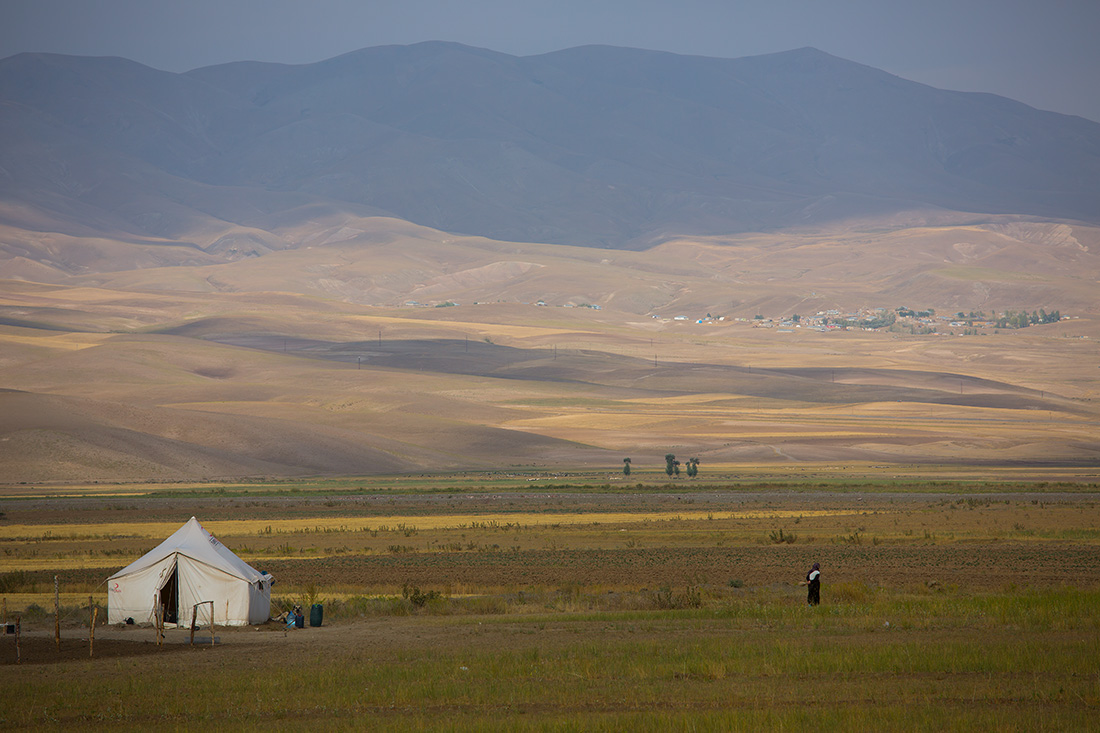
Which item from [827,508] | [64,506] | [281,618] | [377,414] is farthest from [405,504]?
[377,414]

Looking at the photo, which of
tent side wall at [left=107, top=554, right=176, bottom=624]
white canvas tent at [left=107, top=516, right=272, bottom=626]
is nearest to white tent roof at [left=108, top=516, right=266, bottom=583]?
white canvas tent at [left=107, top=516, right=272, bottom=626]

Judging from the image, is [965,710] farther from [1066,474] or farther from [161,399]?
[161,399]

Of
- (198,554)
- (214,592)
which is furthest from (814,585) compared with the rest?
(198,554)

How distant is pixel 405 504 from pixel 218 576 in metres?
36.4

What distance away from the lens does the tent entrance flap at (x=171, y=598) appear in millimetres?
23625

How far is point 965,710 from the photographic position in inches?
551

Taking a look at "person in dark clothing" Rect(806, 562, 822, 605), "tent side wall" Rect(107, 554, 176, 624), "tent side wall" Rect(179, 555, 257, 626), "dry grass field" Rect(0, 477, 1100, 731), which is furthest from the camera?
"tent side wall" Rect(107, 554, 176, 624)

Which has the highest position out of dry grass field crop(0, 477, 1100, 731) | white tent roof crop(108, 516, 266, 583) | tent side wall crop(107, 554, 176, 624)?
white tent roof crop(108, 516, 266, 583)

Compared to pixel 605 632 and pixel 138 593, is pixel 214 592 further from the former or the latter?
pixel 605 632

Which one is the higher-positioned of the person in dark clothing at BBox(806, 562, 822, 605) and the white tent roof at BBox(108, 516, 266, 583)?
the white tent roof at BBox(108, 516, 266, 583)

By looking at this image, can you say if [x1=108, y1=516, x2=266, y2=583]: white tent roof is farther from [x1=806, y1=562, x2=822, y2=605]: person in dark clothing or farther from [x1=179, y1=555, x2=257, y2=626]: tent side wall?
[x1=806, y1=562, x2=822, y2=605]: person in dark clothing

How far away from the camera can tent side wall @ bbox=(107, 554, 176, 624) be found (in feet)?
78.0

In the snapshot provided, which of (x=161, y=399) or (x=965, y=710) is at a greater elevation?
(x=161, y=399)

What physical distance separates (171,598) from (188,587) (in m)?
0.48
